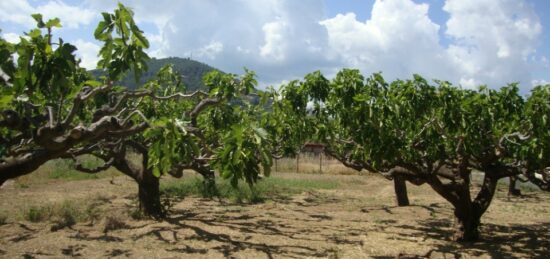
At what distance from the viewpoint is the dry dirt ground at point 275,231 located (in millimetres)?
7168

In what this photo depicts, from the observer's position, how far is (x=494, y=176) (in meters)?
7.72

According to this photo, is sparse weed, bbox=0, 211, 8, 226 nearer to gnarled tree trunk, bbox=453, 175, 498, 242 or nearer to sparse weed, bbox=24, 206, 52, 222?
sparse weed, bbox=24, 206, 52, 222

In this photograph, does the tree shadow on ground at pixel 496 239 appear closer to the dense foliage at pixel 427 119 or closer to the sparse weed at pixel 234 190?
the dense foliage at pixel 427 119

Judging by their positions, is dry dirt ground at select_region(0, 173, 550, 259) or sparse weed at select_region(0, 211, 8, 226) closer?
dry dirt ground at select_region(0, 173, 550, 259)

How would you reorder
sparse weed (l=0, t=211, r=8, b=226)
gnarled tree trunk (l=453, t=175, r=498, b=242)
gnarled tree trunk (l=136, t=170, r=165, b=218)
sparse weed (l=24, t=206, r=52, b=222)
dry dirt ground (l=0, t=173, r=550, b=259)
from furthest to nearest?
gnarled tree trunk (l=136, t=170, r=165, b=218) → sparse weed (l=24, t=206, r=52, b=222) → sparse weed (l=0, t=211, r=8, b=226) → gnarled tree trunk (l=453, t=175, r=498, b=242) → dry dirt ground (l=0, t=173, r=550, b=259)

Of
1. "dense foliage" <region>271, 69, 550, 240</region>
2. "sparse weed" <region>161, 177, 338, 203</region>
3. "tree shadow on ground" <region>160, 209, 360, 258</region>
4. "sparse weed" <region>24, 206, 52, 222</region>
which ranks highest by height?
"dense foliage" <region>271, 69, 550, 240</region>

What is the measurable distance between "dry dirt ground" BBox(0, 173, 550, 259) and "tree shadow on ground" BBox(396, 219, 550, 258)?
0.02m

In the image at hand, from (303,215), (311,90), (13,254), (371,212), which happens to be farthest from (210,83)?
(371,212)

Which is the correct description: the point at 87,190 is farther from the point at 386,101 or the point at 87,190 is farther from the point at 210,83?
the point at 386,101

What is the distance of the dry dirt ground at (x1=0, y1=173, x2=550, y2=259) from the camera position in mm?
7168

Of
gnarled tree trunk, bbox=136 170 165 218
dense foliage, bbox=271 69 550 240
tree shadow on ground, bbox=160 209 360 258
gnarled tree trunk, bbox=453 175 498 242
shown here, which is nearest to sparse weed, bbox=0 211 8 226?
gnarled tree trunk, bbox=136 170 165 218

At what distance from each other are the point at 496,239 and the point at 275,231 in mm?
4204

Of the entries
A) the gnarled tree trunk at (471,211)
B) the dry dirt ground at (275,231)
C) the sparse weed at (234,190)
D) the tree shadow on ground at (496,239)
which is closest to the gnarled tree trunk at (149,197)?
the dry dirt ground at (275,231)

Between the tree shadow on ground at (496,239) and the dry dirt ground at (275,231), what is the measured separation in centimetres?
2
